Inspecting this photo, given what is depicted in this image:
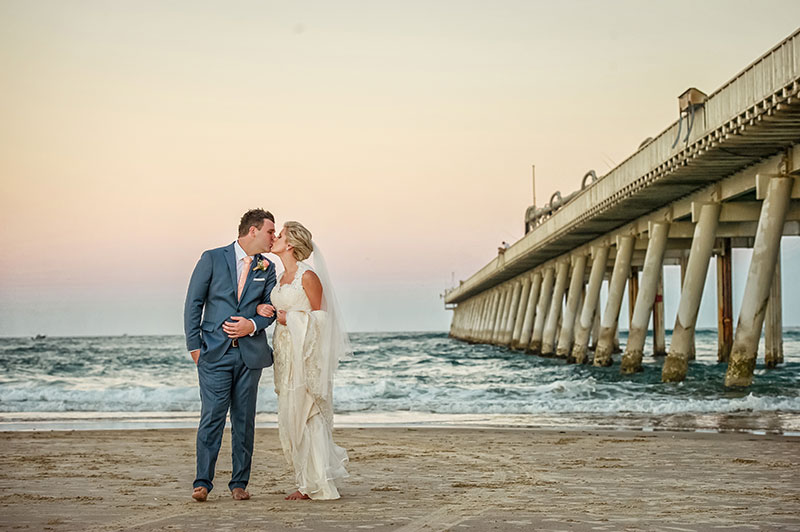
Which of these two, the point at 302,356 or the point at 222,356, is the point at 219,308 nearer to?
the point at 222,356

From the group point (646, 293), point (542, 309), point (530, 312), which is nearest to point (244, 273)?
point (646, 293)

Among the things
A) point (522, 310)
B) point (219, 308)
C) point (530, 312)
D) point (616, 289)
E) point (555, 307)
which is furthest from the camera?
point (522, 310)

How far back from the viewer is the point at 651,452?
937 centimetres

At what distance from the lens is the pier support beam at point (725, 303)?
3725cm

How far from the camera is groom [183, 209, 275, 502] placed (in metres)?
6.48

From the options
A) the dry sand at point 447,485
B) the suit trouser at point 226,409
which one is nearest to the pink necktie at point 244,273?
the suit trouser at point 226,409

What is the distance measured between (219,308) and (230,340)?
0.24 metres

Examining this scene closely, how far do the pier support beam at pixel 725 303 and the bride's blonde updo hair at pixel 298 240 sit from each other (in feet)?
109

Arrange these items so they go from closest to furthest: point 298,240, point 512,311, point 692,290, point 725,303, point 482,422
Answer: point 298,240
point 482,422
point 692,290
point 725,303
point 512,311

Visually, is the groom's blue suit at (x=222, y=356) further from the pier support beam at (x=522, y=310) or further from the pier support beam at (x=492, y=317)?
the pier support beam at (x=492, y=317)

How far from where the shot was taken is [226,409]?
6.58 m

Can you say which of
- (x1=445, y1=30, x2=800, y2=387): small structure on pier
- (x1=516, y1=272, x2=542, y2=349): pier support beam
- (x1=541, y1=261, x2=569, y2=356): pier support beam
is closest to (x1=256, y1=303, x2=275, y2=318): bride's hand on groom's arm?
(x1=445, y1=30, x2=800, y2=387): small structure on pier

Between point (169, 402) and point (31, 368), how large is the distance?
32714 mm

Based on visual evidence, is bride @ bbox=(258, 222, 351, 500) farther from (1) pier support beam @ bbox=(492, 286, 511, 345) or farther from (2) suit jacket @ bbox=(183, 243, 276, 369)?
(1) pier support beam @ bbox=(492, 286, 511, 345)
